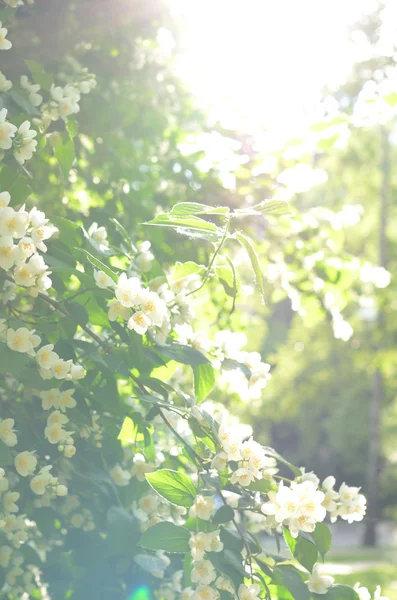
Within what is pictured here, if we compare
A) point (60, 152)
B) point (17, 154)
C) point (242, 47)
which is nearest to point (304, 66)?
point (242, 47)

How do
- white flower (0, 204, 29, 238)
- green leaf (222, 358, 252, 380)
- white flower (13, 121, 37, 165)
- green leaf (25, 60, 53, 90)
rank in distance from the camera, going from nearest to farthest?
white flower (0, 204, 29, 238), white flower (13, 121, 37, 165), green leaf (222, 358, 252, 380), green leaf (25, 60, 53, 90)

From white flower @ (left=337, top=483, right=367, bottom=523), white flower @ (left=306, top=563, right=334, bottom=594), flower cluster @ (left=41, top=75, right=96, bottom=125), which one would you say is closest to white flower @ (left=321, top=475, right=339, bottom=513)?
white flower @ (left=337, top=483, right=367, bottom=523)

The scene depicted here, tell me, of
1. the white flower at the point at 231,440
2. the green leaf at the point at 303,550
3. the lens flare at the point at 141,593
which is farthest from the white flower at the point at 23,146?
the lens flare at the point at 141,593

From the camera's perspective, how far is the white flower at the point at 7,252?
1.18 metres

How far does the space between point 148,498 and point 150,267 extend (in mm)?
561

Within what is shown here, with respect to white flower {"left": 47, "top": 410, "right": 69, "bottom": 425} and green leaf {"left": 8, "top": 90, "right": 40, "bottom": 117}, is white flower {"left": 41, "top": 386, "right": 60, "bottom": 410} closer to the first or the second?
white flower {"left": 47, "top": 410, "right": 69, "bottom": 425}

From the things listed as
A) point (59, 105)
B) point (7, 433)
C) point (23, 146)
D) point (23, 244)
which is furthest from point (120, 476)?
point (59, 105)

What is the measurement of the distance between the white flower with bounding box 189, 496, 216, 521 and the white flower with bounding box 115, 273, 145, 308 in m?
0.39

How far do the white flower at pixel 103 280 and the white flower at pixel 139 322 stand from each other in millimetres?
82

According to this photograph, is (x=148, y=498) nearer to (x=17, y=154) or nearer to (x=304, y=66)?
(x=17, y=154)

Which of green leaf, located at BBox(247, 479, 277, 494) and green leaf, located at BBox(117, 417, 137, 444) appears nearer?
green leaf, located at BBox(247, 479, 277, 494)

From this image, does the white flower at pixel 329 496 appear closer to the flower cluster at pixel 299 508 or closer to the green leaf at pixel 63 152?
the flower cluster at pixel 299 508

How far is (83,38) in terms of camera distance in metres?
3.00

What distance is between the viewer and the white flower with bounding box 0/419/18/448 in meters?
1.35
